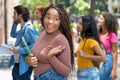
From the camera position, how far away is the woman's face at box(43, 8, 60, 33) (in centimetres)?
398

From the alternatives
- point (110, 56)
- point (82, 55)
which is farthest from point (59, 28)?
point (110, 56)

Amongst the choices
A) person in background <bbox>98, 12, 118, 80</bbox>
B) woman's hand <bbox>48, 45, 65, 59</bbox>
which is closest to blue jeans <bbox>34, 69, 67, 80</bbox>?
woman's hand <bbox>48, 45, 65, 59</bbox>

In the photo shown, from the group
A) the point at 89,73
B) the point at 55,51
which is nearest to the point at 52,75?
the point at 55,51

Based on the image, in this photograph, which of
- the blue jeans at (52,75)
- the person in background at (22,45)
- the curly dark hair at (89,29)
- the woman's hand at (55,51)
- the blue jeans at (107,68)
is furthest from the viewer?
the person in background at (22,45)

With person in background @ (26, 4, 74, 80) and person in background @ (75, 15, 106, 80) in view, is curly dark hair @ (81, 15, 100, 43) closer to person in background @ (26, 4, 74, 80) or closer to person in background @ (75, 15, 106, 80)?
person in background @ (75, 15, 106, 80)

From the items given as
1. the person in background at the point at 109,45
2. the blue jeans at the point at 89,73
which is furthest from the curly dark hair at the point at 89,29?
the person in background at the point at 109,45

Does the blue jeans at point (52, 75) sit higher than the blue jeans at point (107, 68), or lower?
higher

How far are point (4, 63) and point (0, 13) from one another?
2.84 m

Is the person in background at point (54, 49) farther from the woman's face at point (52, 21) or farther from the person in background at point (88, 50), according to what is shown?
the person in background at point (88, 50)

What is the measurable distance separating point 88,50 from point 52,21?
62.5 inches

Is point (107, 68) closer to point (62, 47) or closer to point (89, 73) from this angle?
point (89, 73)

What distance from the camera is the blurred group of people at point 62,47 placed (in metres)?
3.92

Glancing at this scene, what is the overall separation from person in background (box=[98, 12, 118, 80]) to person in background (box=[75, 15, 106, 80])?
71 cm

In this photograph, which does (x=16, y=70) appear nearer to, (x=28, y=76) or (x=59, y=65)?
(x=28, y=76)
